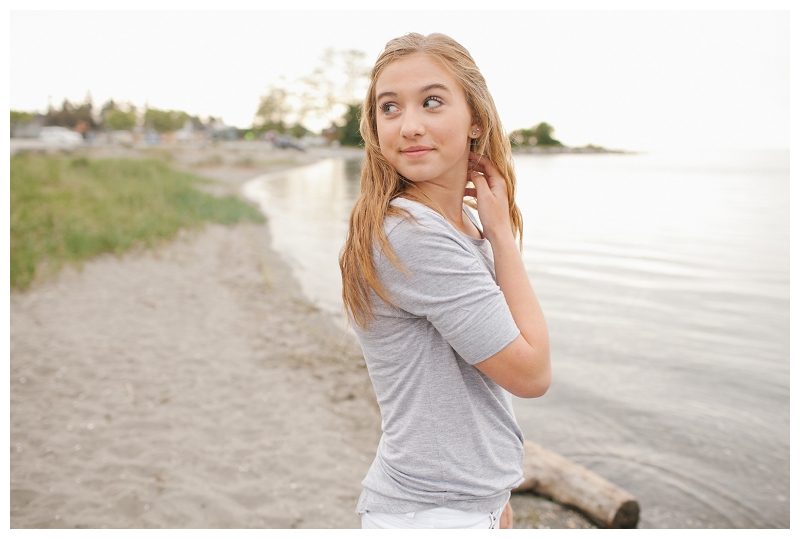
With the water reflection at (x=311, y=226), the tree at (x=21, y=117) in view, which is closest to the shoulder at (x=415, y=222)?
the water reflection at (x=311, y=226)

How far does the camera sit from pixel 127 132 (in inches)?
3420

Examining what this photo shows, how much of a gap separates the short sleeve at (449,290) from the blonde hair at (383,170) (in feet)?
0.12

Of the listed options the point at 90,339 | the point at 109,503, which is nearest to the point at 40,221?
the point at 90,339

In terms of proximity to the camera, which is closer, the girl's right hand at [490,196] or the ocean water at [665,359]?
the girl's right hand at [490,196]

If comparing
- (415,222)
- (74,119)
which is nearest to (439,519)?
(415,222)

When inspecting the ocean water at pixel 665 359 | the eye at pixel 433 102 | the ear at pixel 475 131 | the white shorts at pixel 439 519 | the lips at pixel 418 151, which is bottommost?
the ocean water at pixel 665 359

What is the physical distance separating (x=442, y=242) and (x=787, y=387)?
690 centimetres

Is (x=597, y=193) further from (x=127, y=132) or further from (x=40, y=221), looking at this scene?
(x=127, y=132)

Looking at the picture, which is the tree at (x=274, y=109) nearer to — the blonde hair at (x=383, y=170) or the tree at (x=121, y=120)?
the tree at (x=121, y=120)

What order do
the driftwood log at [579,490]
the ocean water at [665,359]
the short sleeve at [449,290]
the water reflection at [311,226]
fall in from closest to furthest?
the short sleeve at [449,290]
the driftwood log at [579,490]
the ocean water at [665,359]
the water reflection at [311,226]

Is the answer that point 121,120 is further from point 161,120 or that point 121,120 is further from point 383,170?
point 383,170

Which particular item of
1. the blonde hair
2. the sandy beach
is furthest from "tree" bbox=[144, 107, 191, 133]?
the blonde hair

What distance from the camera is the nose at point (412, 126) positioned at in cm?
142

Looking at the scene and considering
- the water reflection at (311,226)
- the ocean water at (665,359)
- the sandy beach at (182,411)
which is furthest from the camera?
the water reflection at (311,226)
